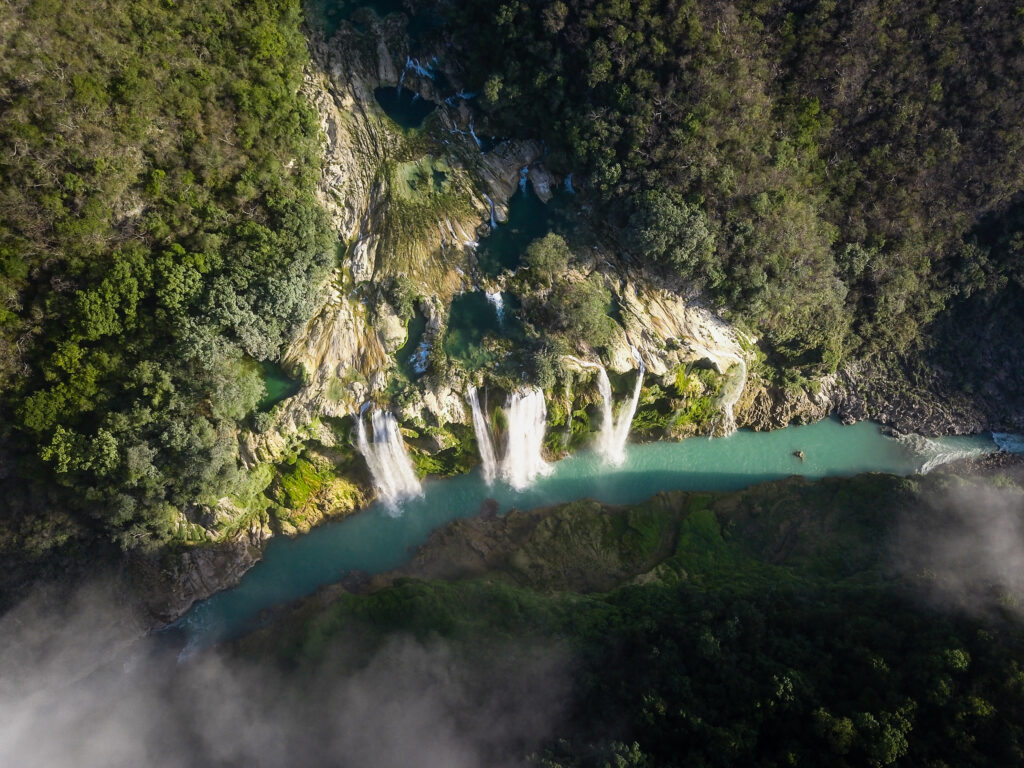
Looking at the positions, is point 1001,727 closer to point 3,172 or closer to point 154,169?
point 154,169

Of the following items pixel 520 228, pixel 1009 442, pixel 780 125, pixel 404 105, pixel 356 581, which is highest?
pixel 404 105

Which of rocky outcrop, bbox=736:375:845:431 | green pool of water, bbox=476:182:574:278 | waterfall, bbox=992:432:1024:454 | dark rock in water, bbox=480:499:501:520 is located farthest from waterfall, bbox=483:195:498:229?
waterfall, bbox=992:432:1024:454

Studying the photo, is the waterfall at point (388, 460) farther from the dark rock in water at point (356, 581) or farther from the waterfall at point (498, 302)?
the waterfall at point (498, 302)

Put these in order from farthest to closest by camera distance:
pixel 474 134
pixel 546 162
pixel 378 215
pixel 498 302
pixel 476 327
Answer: pixel 474 134 < pixel 546 162 < pixel 378 215 < pixel 498 302 < pixel 476 327

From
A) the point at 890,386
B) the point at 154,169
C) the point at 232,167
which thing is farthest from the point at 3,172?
the point at 890,386

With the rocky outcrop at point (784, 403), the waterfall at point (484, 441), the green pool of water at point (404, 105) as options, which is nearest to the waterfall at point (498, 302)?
the waterfall at point (484, 441)

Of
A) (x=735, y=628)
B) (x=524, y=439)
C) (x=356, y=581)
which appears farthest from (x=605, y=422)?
(x=356, y=581)

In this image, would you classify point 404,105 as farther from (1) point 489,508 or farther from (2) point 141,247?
(1) point 489,508

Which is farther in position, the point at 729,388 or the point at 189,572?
the point at 729,388
